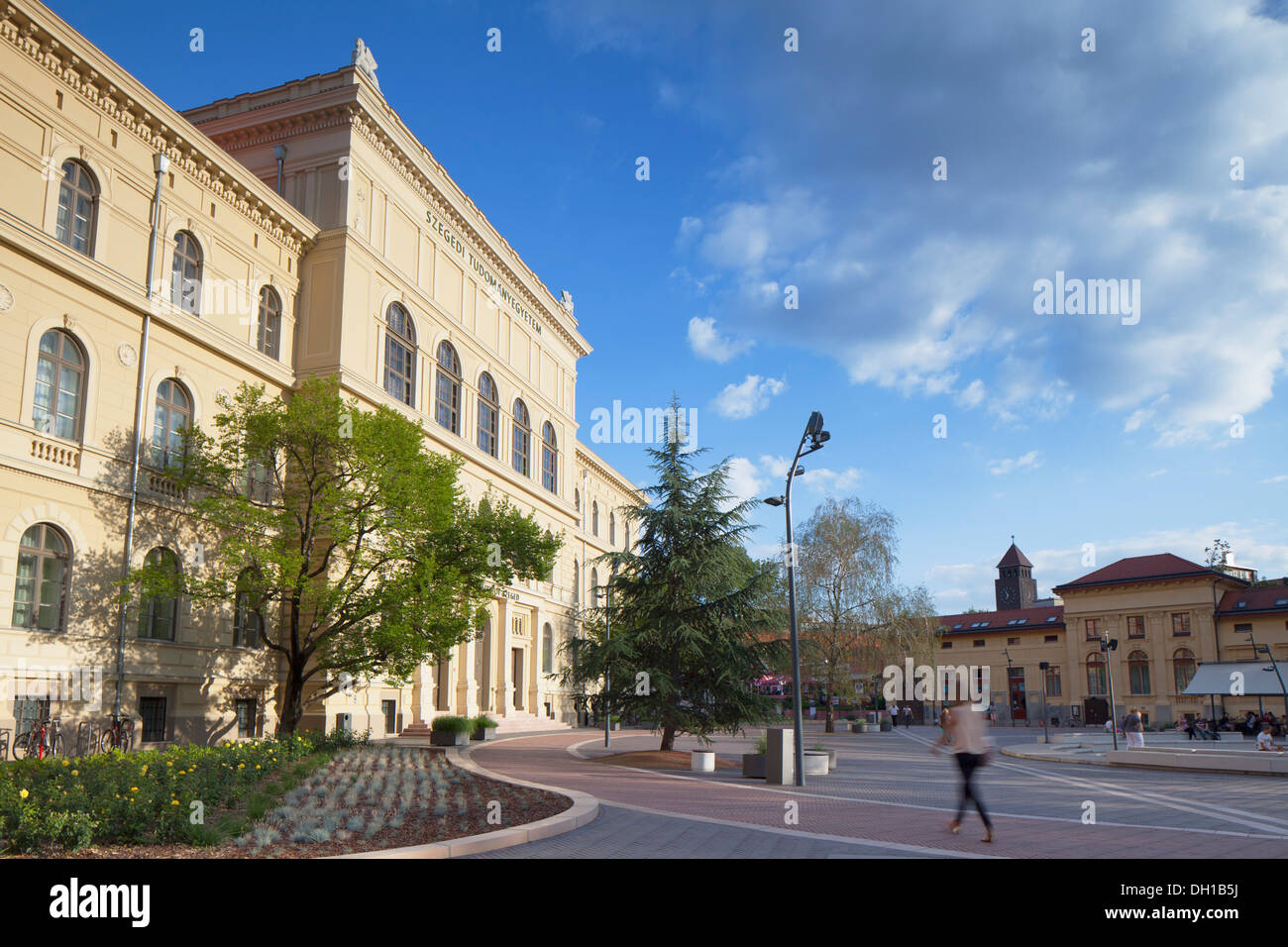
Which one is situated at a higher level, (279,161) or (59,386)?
(279,161)

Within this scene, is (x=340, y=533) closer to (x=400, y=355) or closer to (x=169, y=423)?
(x=169, y=423)

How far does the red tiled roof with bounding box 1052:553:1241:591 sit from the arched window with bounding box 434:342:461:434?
56.2 meters

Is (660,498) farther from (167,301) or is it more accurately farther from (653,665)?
(167,301)

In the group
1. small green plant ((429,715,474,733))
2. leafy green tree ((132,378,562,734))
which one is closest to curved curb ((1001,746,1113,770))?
leafy green tree ((132,378,562,734))

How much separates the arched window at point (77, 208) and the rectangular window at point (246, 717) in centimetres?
1370

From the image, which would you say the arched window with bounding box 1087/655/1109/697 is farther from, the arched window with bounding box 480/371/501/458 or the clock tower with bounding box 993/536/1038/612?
the arched window with bounding box 480/371/501/458

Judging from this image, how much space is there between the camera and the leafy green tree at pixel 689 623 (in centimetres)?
2648

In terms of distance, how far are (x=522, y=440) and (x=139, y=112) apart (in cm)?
2602

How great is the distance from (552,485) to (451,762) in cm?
3172

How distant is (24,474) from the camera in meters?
A: 21.4

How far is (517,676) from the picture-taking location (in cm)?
4847

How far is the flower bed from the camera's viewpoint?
9.42 meters

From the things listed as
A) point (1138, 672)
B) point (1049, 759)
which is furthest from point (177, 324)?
point (1138, 672)
